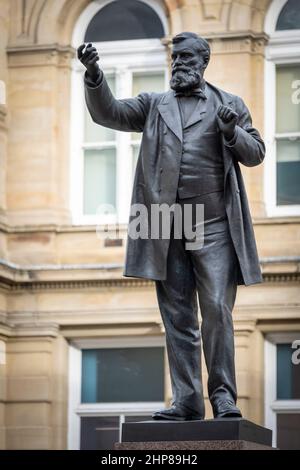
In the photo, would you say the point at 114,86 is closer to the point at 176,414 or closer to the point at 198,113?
the point at 198,113

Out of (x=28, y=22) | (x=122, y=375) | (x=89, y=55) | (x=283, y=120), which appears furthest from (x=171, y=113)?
(x=28, y=22)

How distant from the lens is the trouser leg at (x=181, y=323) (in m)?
10.4

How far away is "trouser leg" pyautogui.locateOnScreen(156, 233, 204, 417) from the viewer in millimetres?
Result: 10406

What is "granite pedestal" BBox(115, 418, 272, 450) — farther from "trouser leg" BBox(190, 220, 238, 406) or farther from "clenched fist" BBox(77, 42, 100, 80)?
"clenched fist" BBox(77, 42, 100, 80)

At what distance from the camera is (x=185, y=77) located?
10.7 meters

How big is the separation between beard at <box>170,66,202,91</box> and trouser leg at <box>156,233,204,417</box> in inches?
37.3

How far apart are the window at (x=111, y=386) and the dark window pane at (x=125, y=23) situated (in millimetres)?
3873

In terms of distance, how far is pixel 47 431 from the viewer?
880 inches

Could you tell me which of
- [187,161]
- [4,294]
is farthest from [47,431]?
[187,161]

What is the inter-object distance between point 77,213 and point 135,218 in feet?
41.4

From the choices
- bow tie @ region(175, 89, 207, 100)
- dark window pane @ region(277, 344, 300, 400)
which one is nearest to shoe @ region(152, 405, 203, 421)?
bow tie @ region(175, 89, 207, 100)

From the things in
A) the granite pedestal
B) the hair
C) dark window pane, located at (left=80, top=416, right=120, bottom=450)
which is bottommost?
the granite pedestal
